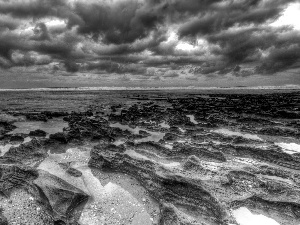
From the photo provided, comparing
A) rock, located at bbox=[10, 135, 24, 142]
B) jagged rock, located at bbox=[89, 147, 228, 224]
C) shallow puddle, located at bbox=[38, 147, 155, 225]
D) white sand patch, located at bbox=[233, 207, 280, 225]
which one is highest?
jagged rock, located at bbox=[89, 147, 228, 224]

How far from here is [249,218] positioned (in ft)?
16.4

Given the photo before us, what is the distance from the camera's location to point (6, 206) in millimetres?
5262

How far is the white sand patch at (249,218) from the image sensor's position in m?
4.90

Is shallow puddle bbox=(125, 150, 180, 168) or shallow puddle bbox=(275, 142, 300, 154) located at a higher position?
shallow puddle bbox=(275, 142, 300, 154)

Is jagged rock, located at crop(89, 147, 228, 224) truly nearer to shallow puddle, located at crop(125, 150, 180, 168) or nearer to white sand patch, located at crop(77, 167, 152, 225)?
white sand patch, located at crop(77, 167, 152, 225)

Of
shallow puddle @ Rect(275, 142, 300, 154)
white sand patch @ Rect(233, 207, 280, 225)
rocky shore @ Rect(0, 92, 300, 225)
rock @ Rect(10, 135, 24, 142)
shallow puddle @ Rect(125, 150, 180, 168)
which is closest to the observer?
white sand patch @ Rect(233, 207, 280, 225)

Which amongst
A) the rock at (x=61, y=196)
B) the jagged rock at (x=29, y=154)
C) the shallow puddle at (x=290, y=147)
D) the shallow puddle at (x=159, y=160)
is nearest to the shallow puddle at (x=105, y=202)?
the rock at (x=61, y=196)

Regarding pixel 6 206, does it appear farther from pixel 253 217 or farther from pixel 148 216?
pixel 253 217

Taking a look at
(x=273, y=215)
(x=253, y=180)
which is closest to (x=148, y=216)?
(x=273, y=215)

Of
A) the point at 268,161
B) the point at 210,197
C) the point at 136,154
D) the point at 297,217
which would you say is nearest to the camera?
the point at 297,217

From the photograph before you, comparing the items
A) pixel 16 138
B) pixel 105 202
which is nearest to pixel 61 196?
pixel 105 202

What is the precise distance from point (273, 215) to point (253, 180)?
4.79ft

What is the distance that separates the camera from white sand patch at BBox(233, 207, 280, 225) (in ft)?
16.1

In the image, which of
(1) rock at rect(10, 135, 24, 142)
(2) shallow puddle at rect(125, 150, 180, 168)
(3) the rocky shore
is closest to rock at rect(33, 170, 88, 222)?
(3) the rocky shore
